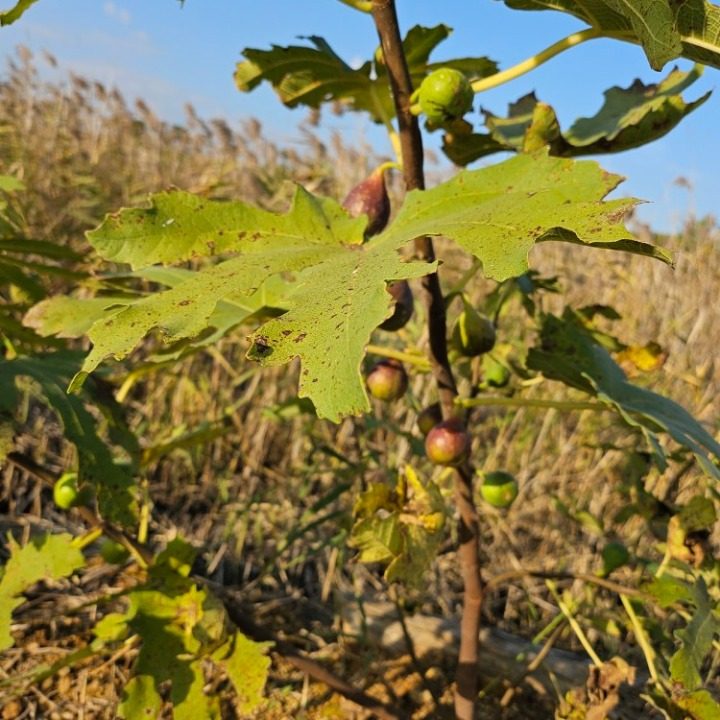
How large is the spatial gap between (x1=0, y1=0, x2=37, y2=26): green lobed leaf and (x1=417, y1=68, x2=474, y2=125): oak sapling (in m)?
0.42

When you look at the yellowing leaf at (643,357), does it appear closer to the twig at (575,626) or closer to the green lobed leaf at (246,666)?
the twig at (575,626)

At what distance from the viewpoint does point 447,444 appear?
981 mm

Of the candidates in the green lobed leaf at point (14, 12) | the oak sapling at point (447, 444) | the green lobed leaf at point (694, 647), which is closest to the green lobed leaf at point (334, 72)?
the green lobed leaf at point (14, 12)

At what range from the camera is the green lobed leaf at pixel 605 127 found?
94cm

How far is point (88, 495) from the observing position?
1.17 m

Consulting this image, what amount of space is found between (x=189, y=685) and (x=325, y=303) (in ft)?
2.44

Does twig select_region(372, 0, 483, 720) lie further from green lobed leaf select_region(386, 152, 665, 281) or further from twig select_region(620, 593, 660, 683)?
twig select_region(620, 593, 660, 683)

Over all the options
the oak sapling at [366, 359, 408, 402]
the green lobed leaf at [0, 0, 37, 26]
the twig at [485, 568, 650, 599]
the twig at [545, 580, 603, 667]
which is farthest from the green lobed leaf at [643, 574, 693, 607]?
the green lobed leaf at [0, 0, 37, 26]

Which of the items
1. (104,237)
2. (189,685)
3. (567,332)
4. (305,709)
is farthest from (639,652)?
(104,237)

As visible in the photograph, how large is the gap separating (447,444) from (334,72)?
54 centimetres

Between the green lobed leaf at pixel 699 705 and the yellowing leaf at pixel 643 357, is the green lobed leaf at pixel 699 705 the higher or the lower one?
the lower one

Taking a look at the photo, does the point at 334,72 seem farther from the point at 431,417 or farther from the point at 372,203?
the point at 431,417

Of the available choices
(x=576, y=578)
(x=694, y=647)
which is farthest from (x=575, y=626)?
(x=694, y=647)

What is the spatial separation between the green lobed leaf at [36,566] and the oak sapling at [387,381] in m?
0.50
